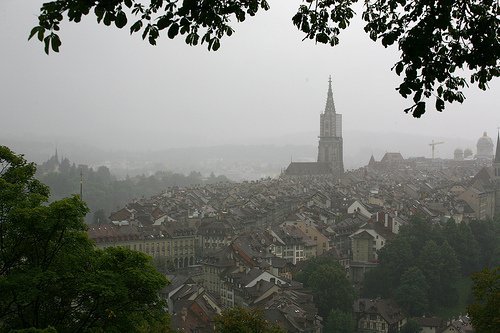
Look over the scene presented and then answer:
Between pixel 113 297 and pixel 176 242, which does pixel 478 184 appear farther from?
Result: pixel 113 297

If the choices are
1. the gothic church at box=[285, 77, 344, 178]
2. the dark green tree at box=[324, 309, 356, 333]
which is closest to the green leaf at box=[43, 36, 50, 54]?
the dark green tree at box=[324, 309, 356, 333]

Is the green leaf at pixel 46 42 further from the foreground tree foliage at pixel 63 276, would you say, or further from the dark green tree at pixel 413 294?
the dark green tree at pixel 413 294

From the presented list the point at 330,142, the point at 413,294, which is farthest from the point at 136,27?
the point at 330,142

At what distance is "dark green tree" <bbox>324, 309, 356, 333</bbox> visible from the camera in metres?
38.6

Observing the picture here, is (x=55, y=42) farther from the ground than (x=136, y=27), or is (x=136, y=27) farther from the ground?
(x=136, y=27)

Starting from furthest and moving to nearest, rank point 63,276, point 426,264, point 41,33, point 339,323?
point 426,264 < point 339,323 < point 63,276 < point 41,33

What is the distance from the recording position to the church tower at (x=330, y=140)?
141 m

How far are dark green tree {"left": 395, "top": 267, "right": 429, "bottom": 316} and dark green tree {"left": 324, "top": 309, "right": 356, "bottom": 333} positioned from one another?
7.83m

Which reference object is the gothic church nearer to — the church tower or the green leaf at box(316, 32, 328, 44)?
the church tower

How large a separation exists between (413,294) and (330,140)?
9672 cm

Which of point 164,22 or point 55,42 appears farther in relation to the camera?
point 164,22

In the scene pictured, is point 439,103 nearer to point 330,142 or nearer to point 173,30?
point 173,30

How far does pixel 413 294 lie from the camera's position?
4569 centimetres

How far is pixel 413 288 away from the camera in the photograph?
150ft
